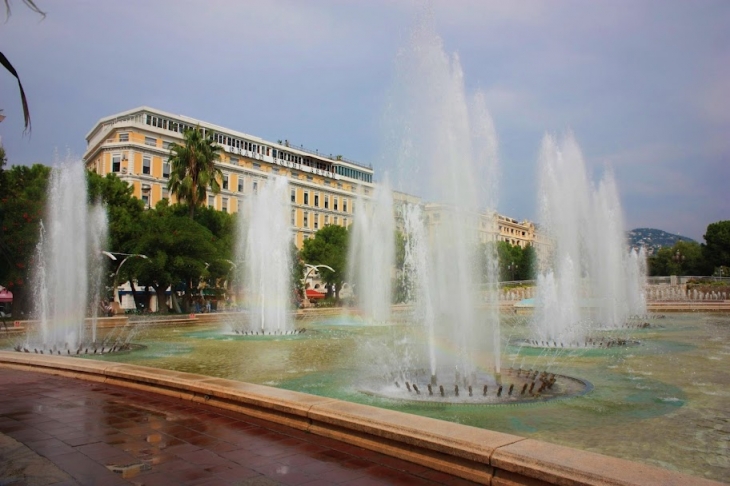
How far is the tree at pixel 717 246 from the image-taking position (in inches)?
3017

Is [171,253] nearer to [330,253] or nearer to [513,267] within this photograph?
[330,253]

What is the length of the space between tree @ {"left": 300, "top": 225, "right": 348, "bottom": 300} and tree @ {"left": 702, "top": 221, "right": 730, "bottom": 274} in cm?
5273

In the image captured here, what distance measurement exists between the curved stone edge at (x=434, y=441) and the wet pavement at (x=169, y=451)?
0.12 m

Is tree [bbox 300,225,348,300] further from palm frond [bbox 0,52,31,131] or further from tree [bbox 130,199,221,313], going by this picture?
palm frond [bbox 0,52,31,131]

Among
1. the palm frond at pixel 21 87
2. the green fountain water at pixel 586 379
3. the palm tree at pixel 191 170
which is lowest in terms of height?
the green fountain water at pixel 586 379

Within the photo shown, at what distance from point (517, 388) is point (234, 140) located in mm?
66533

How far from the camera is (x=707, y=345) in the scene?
15414 millimetres

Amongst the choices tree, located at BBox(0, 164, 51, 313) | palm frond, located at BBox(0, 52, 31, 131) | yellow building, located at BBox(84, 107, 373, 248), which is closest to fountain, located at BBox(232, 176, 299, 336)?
tree, located at BBox(0, 164, 51, 313)

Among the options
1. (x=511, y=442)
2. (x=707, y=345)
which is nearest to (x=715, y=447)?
(x=511, y=442)

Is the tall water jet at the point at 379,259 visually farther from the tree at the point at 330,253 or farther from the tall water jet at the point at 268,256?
the tree at the point at 330,253

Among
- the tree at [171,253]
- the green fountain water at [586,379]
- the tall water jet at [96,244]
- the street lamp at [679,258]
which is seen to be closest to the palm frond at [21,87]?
the green fountain water at [586,379]

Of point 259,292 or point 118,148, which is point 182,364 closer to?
point 259,292

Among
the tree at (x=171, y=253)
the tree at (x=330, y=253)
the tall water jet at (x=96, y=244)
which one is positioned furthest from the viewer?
the tree at (x=330, y=253)

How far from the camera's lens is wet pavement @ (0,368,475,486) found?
435 centimetres
